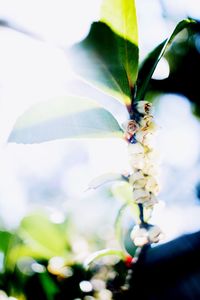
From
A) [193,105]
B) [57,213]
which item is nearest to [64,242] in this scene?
[57,213]

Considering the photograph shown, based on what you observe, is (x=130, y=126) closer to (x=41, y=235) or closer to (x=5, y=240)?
(x=41, y=235)

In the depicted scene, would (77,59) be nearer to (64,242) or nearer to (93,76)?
(93,76)

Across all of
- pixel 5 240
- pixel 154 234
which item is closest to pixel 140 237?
pixel 154 234

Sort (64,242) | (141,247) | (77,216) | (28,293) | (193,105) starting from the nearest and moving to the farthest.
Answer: (141,247) < (28,293) < (64,242) < (77,216) < (193,105)

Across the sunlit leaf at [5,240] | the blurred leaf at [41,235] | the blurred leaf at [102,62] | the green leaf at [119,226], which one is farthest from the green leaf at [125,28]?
the sunlit leaf at [5,240]

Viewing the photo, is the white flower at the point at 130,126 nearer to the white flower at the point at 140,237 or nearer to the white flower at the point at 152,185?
the white flower at the point at 152,185

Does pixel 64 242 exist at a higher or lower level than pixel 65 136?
lower

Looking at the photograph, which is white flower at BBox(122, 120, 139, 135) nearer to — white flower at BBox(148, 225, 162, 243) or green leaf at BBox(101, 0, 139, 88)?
green leaf at BBox(101, 0, 139, 88)

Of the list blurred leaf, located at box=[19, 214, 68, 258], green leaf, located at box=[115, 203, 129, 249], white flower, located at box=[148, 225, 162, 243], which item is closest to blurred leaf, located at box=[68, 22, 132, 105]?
white flower, located at box=[148, 225, 162, 243]
